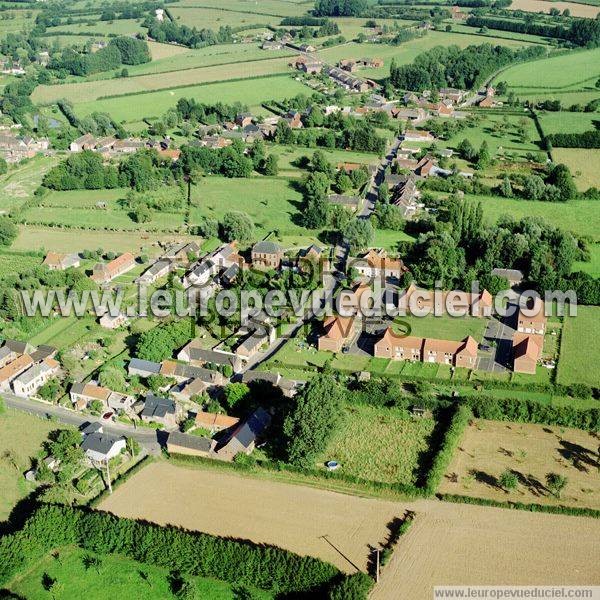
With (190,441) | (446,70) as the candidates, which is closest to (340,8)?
(446,70)

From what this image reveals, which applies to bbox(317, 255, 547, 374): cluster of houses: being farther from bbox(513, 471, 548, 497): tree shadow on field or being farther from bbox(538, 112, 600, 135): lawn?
bbox(538, 112, 600, 135): lawn

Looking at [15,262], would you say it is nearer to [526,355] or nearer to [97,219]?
[97,219]

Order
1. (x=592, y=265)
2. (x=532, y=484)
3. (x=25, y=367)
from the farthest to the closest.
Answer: (x=592, y=265) < (x=25, y=367) < (x=532, y=484)

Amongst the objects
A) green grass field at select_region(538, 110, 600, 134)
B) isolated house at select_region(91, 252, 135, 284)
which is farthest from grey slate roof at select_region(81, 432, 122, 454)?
green grass field at select_region(538, 110, 600, 134)

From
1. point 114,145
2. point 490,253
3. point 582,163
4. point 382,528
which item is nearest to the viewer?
point 382,528

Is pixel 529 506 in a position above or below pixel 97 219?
below

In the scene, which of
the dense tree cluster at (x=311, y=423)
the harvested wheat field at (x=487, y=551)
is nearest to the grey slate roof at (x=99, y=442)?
the dense tree cluster at (x=311, y=423)

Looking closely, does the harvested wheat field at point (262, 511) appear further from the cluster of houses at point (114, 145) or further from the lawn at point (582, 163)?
the cluster of houses at point (114, 145)

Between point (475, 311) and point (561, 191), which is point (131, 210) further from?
point (561, 191)
